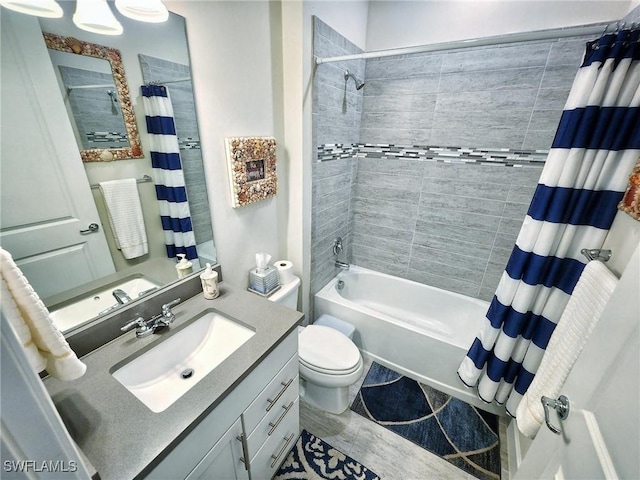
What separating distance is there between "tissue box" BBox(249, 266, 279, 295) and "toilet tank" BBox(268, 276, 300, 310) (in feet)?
0.18

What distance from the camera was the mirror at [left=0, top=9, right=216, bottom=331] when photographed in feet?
2.52

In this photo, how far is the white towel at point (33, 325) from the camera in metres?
0.52

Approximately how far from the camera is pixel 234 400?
920mm

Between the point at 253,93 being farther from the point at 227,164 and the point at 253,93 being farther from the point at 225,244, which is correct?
the point at 225,244

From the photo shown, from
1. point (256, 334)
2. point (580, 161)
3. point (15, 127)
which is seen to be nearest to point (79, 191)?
point (15, 127)

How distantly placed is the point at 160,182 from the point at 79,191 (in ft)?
0.89

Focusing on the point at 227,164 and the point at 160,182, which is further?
the point at 227,164

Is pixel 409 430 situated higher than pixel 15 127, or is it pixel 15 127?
pixel 15 127

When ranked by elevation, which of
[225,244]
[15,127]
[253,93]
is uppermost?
[253,93]

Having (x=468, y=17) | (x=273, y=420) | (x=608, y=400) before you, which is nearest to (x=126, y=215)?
(x=273, y=420)

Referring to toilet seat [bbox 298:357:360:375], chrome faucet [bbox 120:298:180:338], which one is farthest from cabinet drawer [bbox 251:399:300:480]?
chrome faucet [bbox 120:298:180:338]

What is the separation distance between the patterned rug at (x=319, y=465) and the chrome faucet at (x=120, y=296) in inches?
45.8

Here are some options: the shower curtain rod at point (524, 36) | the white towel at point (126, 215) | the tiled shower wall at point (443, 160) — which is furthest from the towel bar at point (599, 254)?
the white towel at point (126, 215)

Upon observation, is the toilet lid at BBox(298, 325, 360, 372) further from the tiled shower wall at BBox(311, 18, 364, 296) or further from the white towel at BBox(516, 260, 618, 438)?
the white towel at BBox(516, 260, 618, 438)
